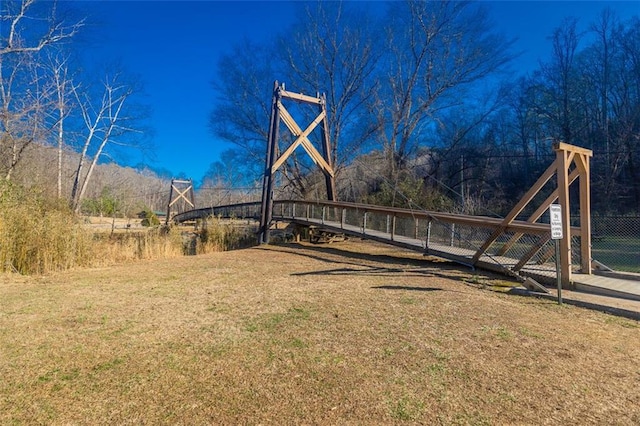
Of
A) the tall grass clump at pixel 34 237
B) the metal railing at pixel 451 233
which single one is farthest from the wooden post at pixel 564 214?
the tall grass clump at pixel 34 237

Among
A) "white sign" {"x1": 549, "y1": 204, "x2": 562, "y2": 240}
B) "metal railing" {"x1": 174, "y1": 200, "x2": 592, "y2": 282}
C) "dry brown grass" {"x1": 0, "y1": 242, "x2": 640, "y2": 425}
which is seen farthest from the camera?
"metal railing" {"x1": 174, "y1": 200, "x2": 592, "y2": 282}

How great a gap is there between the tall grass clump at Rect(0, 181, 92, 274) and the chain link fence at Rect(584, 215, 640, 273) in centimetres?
1340

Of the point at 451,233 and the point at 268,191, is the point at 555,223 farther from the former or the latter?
the point at 268,191

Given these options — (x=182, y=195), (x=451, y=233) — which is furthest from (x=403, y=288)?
(x=182, y=195)

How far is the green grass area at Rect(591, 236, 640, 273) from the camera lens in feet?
29.8

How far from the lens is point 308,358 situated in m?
2.97

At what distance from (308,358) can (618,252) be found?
12.4 m

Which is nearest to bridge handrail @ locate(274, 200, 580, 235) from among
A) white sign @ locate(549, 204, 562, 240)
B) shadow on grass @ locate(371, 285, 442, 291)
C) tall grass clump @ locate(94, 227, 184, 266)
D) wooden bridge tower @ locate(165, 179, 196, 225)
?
white sign @ locate(549, 204, 562, 240)

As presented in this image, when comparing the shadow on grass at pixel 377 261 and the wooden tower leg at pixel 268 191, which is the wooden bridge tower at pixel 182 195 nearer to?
the wooden tower leg at pixel 268 191

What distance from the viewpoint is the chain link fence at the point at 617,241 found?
9547 mm

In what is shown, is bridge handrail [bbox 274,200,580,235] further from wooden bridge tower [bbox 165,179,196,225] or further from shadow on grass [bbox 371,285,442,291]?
wooden bridge tower [bbox 165,179,196,225]

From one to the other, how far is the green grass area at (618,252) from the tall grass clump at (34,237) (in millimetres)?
13340

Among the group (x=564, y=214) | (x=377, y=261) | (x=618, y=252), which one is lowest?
(x=377, y=261)

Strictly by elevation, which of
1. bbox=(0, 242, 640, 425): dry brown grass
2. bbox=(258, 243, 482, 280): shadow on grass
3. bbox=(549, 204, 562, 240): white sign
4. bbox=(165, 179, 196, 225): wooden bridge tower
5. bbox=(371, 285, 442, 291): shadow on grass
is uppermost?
bbox=(165, 179, 196, 225): wooden bridge tower
